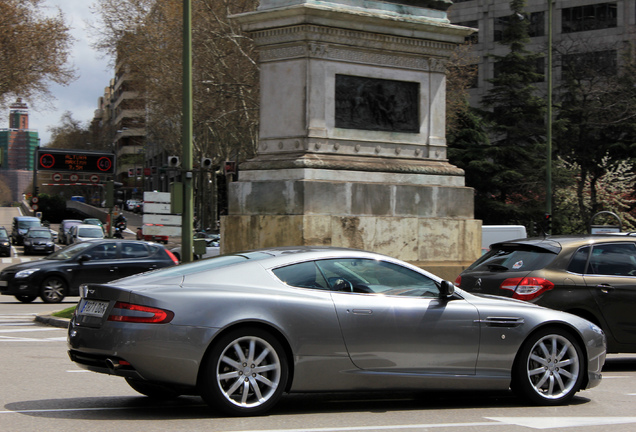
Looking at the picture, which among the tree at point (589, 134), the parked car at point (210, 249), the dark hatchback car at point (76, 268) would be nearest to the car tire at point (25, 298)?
the dark hatchback car at point (76, 268)

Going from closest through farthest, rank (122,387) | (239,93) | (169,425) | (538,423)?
(169,425)
(538,423)
(122,387)
(239,93)

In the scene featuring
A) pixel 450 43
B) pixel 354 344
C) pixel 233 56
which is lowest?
pixel 354 344

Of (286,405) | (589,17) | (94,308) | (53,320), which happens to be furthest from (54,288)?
(589,17)

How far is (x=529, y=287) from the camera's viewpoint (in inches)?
401

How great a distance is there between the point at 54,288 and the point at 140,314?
1556 cm

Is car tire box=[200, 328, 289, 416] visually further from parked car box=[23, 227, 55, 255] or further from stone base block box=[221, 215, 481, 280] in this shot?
parked car box=[23, 227, 55, 255]

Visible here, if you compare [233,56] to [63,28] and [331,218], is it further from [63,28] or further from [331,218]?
[331,218]

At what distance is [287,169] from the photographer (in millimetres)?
16906

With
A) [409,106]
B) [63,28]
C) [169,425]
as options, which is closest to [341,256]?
[169,425]

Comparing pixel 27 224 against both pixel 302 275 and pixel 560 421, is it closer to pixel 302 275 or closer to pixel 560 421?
pixel 302 275

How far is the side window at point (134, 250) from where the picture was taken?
73.3 feet

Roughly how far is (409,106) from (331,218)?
301cm

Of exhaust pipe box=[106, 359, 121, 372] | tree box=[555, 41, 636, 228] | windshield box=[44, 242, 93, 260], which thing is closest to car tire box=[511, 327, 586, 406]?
exhaust pipe box=[106, 359, 121, 372]

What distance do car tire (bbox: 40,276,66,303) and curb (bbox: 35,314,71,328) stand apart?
15.8 feet
